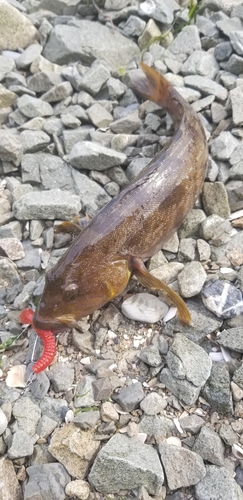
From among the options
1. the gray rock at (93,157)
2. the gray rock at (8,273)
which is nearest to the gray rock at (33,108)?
the gray rock at (93,157)

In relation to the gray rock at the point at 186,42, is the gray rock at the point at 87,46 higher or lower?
lower

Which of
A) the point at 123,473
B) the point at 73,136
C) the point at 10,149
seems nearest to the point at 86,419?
the point at 123,473

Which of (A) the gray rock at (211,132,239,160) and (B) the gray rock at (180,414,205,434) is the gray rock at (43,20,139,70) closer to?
(A) the gray rock at (211,132,239,160)

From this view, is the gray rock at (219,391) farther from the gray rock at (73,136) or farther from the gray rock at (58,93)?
the gray rock at (58,93)

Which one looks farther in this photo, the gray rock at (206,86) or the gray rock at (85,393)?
the gray rock at (206,86)

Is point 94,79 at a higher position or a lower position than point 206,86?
lower

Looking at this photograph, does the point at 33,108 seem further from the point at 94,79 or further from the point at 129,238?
the point at 129,238

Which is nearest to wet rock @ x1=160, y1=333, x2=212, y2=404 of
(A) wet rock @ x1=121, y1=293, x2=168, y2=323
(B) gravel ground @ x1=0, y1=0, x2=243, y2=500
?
(B) gravel ground @ x1=0, y1=0, x2=243, y2=500
